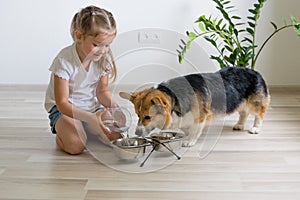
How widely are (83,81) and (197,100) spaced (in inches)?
20.5

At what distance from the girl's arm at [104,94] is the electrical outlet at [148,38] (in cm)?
29

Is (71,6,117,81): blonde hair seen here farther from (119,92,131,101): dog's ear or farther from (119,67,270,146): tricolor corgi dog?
(119,67,270,146): tricolor corgi dog

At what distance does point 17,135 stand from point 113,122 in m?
0.51

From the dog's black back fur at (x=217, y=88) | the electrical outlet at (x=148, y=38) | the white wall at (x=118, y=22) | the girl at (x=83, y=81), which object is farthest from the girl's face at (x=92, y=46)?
the white wall at (x=118, y=22)

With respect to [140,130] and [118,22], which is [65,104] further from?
[118,22]

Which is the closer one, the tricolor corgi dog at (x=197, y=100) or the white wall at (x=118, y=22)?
the tricolor corgi dog at (x=197, y=100)

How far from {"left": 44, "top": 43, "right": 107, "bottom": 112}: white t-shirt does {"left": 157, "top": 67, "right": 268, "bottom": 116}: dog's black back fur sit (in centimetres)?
34

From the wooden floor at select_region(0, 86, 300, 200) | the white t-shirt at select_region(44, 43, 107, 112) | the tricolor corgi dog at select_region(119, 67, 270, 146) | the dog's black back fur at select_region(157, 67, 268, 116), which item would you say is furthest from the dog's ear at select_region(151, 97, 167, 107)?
the white t-shirt at select_region(44, 43, 107, 112)

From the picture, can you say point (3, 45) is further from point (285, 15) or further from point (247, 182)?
point (247, 182)

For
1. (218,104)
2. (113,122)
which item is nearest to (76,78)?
(113,122)

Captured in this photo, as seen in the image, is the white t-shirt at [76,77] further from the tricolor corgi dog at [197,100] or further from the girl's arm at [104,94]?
the tricolor corgi dog at [197,100]

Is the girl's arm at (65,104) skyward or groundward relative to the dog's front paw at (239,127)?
skyward

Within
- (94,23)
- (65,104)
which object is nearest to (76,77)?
(65,104)

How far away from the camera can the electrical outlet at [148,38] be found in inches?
76.3
